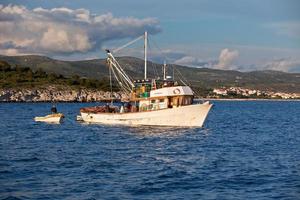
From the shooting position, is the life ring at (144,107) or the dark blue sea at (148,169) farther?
the life ring at (144,107)

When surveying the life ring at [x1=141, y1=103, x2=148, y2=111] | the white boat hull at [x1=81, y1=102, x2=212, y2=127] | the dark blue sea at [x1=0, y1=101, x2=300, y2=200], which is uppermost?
the life ring at [x1=141, y1=103, x2=148, y2=111]

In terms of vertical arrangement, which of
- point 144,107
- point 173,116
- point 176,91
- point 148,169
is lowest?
point 148,169

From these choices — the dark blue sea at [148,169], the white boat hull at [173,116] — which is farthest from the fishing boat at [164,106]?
the dark blue sea at [148,169]

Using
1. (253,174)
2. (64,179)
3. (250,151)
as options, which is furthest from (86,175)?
(250,151)

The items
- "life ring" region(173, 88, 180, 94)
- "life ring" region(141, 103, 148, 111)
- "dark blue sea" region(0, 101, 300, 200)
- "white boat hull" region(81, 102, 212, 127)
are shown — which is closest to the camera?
"dark blue sea" region(0, 101, 300, 200)

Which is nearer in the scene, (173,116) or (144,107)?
(173,116)

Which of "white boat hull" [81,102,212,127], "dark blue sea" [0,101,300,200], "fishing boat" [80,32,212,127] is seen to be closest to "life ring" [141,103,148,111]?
"fishing boat" [80,32,212,127]

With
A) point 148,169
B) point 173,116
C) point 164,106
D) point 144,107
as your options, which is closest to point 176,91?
point 164,106

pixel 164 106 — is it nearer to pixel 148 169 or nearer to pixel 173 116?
pixel 173 116

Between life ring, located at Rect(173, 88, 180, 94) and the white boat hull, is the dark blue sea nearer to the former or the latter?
life ring, located at Rect(173, 88, 180, 94)

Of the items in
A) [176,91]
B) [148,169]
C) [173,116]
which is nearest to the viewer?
[148,169]

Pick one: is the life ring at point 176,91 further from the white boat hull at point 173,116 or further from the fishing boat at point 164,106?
the white boat hull at point 173,116

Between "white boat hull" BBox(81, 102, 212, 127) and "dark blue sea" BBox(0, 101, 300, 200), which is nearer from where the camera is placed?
"dark blue sea" BBox(0, 101, 300, 200)

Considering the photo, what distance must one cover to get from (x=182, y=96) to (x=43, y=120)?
89.3ft
